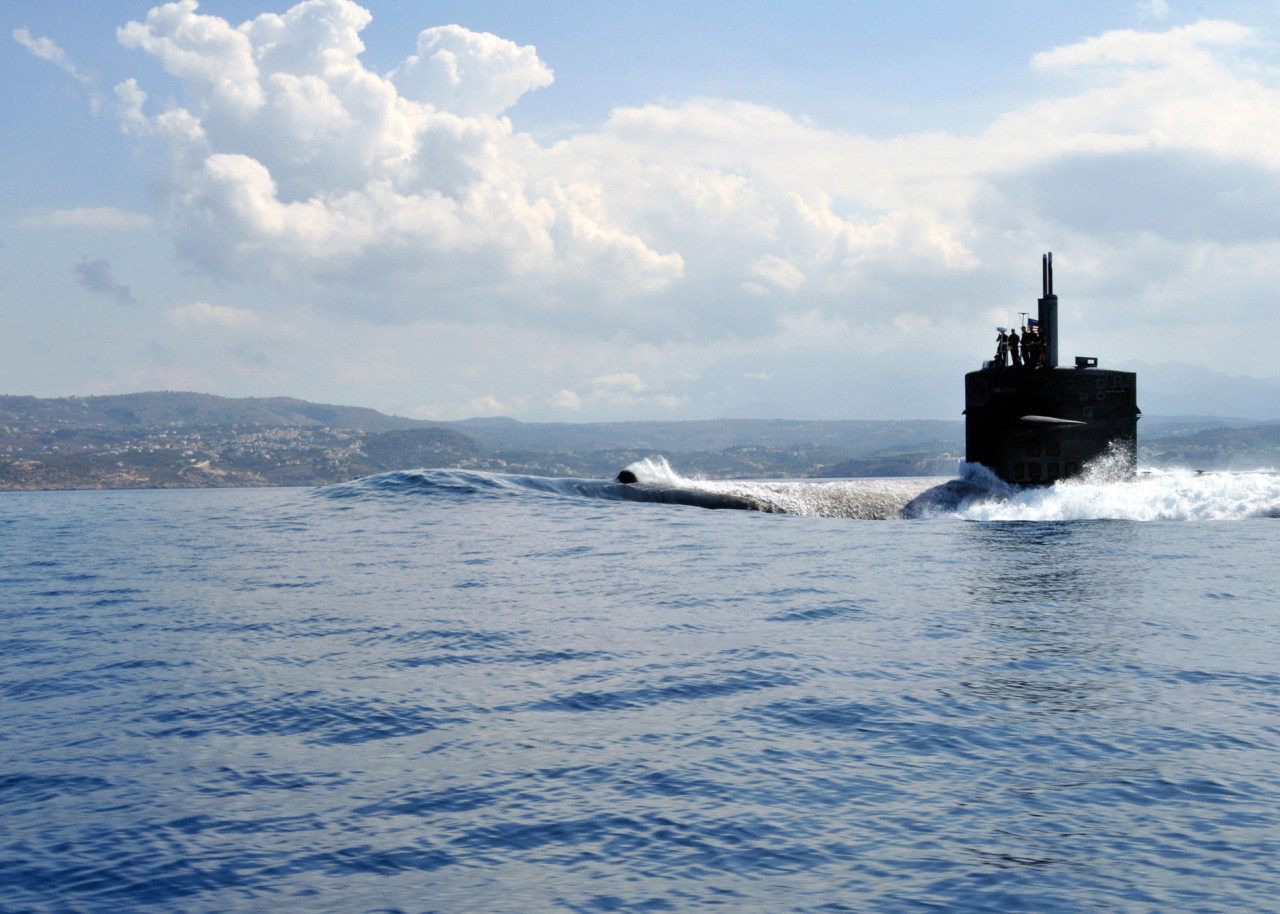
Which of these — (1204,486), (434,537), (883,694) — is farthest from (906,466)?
(883,694)

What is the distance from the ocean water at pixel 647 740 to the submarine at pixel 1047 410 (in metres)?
11.9

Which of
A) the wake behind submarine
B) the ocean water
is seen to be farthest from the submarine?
the ocean water

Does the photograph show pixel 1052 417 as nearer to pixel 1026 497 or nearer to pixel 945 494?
pixel 1026 497

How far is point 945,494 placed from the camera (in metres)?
33.6

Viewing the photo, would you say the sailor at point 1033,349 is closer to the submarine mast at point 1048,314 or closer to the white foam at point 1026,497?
the submarine mast at point 1048,314

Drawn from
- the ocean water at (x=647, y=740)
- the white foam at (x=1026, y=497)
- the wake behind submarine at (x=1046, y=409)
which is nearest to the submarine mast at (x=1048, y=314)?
the wake behind submarine at (x=1046, y=409)

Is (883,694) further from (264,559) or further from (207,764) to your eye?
(264,559)

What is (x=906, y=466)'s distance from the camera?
17562 centimetres

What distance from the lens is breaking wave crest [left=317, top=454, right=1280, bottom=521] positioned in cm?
3081

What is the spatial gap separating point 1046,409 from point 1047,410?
0.05 m

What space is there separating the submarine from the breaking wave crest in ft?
1.97

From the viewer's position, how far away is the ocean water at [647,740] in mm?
5434

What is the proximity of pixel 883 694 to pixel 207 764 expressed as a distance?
6065 millimetres

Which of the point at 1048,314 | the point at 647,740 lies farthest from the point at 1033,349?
the point at 647,740
